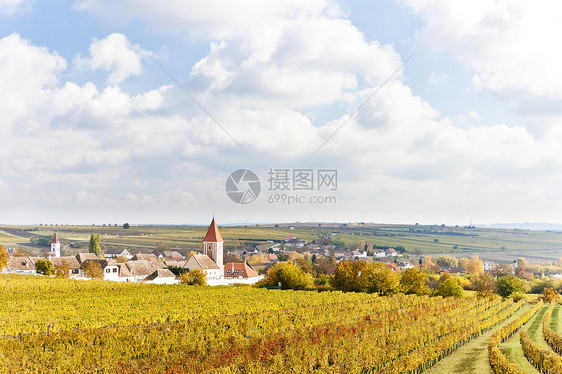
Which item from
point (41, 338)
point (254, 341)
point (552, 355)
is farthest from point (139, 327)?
point (552, 355)

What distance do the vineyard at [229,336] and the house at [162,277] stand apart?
110 feet

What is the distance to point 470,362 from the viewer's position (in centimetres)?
2225

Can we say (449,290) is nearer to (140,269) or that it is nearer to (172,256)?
(140,269)

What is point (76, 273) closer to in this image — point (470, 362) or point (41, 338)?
point (41, 338)

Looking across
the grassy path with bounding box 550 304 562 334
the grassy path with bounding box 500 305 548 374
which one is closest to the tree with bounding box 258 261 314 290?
the grassy path with bounding box 550 304 562 334

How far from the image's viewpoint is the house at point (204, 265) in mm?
78188

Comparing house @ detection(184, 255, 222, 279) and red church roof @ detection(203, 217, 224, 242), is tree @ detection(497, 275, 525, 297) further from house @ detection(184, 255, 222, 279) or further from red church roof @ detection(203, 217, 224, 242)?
red church roof @ detection(203, 217, 224, 242)

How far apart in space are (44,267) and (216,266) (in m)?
28.7

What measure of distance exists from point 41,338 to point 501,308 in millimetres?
40361

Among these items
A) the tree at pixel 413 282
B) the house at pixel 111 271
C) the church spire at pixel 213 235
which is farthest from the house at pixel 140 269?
the tree at pixel 413 282

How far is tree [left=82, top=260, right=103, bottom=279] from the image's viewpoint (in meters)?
73.8

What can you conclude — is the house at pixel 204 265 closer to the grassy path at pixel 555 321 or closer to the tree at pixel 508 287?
the tree at pixel 508 287

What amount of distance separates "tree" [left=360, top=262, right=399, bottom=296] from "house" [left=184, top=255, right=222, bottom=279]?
111 ft

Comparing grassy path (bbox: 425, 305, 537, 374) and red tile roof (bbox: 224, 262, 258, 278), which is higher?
grassy path (bbox: 425, 305, 537, 374)
